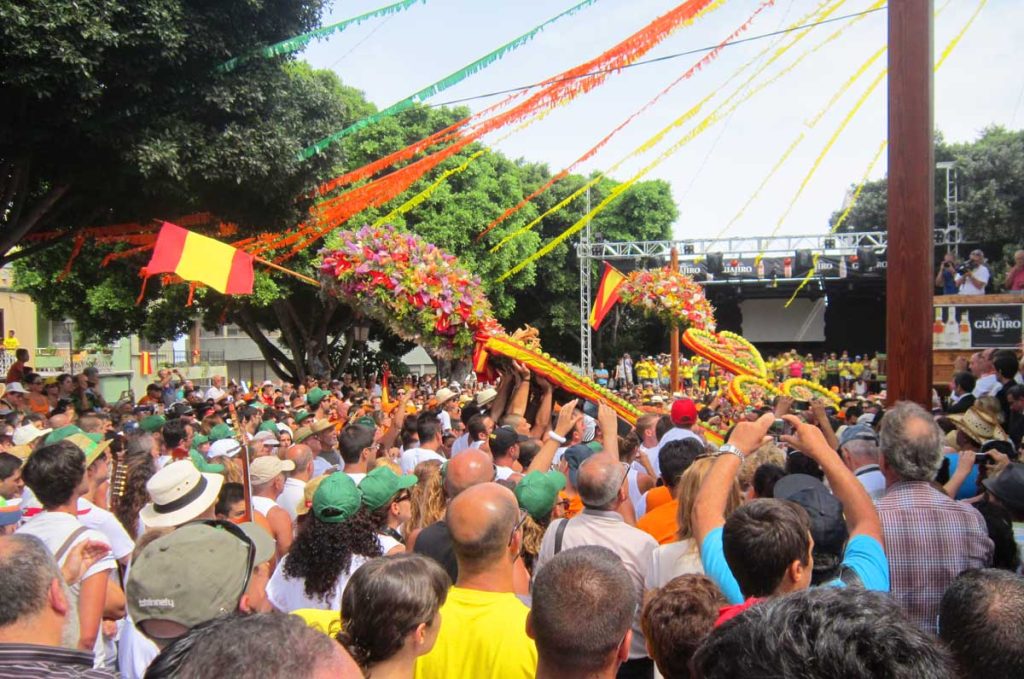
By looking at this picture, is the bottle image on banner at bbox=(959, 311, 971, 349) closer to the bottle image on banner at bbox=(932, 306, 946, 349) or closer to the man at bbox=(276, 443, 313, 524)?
the bottle image on banner at bbox=(932, 306, 946, 349)

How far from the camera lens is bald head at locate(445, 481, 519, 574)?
10.4ft

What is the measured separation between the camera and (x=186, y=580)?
2666 mm

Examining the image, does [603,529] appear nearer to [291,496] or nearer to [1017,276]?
[291,496]

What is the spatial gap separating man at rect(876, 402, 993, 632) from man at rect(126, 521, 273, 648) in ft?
8.54

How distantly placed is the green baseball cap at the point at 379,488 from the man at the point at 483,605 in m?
1.22

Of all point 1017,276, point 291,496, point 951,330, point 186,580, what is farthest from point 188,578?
point 1017,276

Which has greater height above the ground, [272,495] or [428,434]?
[428,434]

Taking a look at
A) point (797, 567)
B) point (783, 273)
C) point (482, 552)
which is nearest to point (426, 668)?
point (482, 552)

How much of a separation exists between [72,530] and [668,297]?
12301 mm

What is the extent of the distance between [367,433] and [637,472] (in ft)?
6.88

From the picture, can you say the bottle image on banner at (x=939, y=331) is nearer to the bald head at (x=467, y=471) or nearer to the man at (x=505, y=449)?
the man at (x=505, y=449)

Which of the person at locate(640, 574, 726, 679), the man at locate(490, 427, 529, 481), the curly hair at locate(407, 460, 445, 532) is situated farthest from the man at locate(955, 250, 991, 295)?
the person at locate(640, 574, 726, 679)

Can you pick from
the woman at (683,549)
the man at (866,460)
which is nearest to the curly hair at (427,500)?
the woman at (683,549)

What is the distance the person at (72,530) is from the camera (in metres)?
3.88
